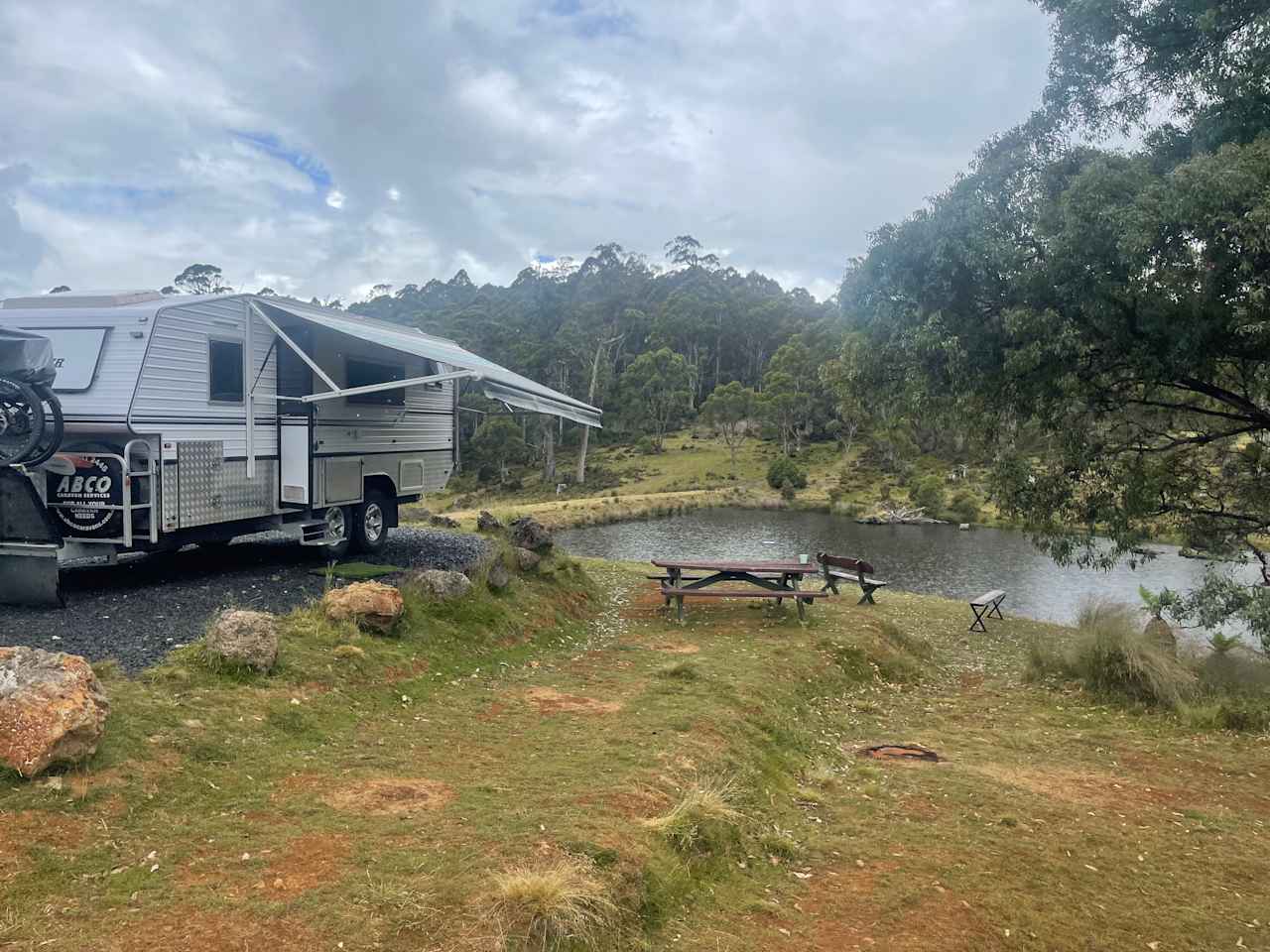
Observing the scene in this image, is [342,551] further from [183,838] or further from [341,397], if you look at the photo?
[183,838]

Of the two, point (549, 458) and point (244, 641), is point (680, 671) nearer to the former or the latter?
point (244, 641)

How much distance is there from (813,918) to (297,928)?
2454 millimetres

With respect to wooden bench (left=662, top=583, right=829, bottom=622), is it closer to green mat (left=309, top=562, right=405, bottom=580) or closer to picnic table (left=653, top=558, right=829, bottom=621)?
picnic table (left=653, top=558, right=829, bottom=621)

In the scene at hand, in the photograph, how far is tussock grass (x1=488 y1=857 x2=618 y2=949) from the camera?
344 centimetres

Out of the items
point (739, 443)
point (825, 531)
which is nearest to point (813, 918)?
point (825, 531)

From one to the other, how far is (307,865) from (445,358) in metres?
7.99

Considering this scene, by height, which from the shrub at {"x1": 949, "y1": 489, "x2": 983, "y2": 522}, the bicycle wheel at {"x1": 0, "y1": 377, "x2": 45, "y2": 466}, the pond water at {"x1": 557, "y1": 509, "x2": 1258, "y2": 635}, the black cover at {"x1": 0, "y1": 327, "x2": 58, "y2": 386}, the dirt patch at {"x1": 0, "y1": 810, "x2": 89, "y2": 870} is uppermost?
the black cover at {"x1": 0, "y1": 327, "x2": 58, "y2": 386}

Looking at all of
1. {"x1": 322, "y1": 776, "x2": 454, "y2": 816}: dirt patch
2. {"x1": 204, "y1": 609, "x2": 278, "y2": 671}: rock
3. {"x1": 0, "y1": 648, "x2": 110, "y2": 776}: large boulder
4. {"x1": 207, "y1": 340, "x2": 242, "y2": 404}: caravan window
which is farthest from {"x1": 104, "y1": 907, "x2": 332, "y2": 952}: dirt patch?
{"x1": 207, "y1": 340, "x2": 242, "y2": 404}: caravan window

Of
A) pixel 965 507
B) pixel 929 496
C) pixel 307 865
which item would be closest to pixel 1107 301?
pixel 307 865

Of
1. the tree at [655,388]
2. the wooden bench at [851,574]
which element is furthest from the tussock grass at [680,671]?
the tree at [655,388]

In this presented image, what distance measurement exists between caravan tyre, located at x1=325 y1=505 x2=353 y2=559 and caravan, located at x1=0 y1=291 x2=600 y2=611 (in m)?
0.02

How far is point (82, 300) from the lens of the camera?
905 centimetres

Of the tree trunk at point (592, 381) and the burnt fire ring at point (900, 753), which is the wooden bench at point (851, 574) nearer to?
the burnt fire ring at point (900, 753)

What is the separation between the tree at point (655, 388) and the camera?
59781mm
